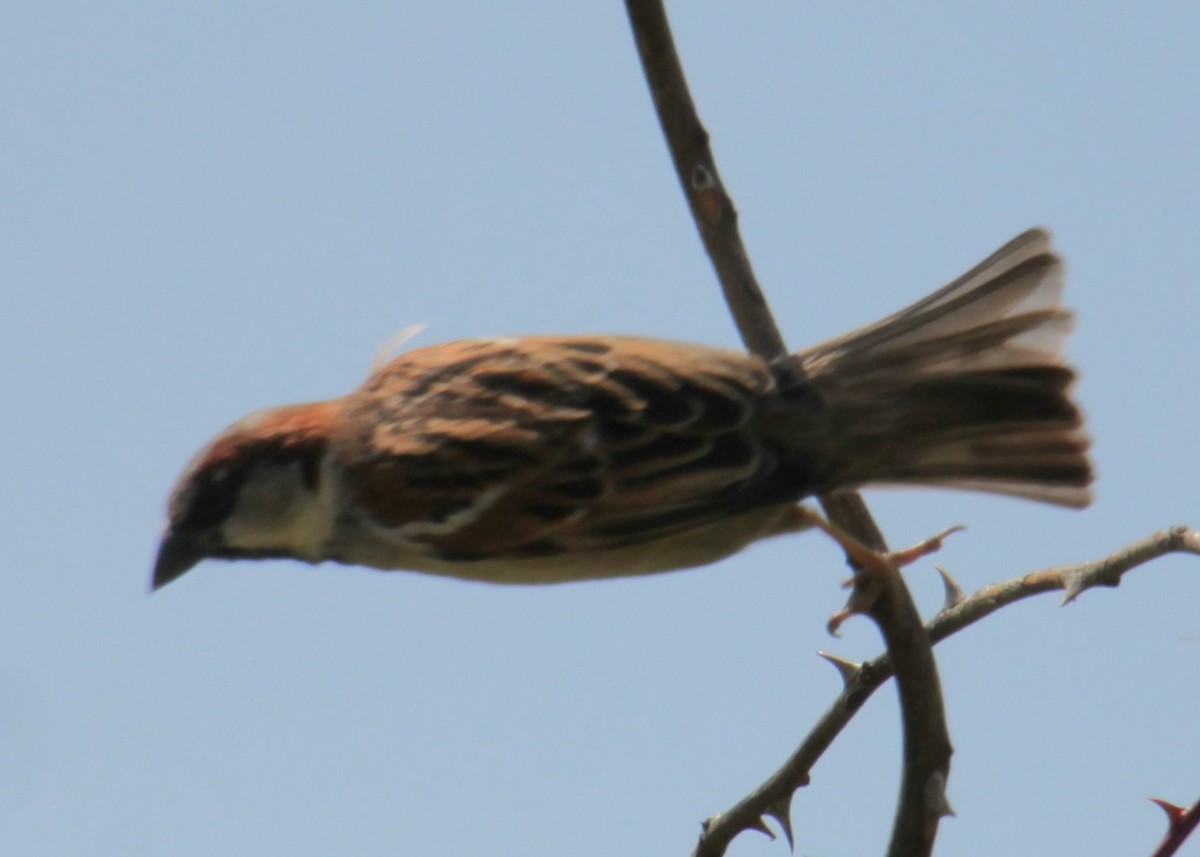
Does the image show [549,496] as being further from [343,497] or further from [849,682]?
[849,682]

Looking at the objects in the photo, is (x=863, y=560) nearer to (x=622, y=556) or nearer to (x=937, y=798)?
(x=937, y=798)

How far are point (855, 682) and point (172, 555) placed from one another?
2209 mm

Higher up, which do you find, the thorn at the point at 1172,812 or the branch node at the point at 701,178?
the branch node at the point at 701,178

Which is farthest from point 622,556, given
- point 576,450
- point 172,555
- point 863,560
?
point 172,555

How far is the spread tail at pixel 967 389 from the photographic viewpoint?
3.95m

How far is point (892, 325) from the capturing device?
4.11m

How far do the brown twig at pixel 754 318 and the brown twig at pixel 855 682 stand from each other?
83mm

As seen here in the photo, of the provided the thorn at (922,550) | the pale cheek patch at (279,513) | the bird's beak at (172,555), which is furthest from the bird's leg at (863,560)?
the bird's beak at (172,555)

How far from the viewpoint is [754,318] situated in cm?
302

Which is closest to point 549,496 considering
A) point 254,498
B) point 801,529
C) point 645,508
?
point 645,508

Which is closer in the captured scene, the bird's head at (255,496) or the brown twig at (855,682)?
the brown twig at (855,682)

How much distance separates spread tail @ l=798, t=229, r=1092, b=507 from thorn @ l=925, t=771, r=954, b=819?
3.41 feet

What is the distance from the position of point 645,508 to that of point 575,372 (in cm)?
42

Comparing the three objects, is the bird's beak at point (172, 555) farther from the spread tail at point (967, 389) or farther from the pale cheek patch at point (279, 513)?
the spread tail at point (967, 389)
